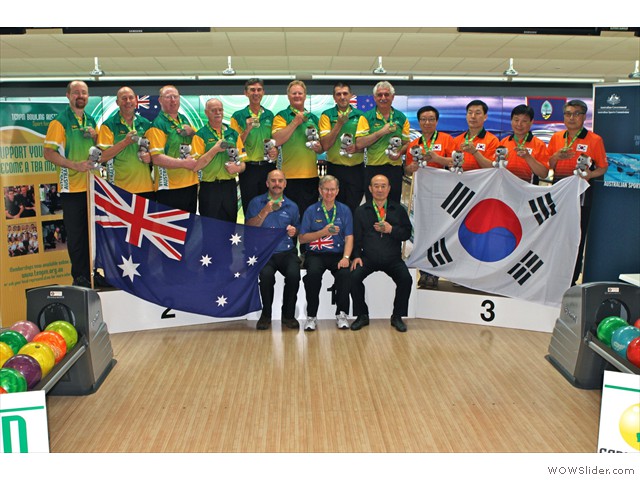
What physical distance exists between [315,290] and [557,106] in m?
8.81

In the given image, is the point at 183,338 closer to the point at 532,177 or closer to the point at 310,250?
the point at 310,250

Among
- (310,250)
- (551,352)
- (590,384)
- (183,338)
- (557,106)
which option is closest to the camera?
(590,384)

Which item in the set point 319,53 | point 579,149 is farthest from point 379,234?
point 319,53

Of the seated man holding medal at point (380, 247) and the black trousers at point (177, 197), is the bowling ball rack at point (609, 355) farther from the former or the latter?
the black trousers at point (177, 197)

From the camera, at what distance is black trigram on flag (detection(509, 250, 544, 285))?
523 cm

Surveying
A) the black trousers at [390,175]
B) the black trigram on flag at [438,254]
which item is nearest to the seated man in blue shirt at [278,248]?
the black trousers at [390,175]

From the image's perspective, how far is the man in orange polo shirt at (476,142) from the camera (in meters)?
5.42

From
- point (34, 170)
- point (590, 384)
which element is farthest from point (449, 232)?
point (34, 170)

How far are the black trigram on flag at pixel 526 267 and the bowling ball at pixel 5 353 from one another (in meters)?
4.10

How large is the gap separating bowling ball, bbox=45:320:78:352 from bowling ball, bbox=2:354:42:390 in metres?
0.58

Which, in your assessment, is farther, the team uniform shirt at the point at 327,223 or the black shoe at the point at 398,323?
the team uniform shirt at the point at 327,223

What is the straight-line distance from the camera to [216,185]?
552 centimetres

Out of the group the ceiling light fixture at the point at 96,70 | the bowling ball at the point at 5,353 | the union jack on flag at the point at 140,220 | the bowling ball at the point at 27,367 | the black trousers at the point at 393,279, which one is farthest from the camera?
the ceiling light fixture at the point at 96,70

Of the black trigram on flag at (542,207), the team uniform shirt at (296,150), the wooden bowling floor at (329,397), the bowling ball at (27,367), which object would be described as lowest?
the wooden bowling floor at (329,397)
